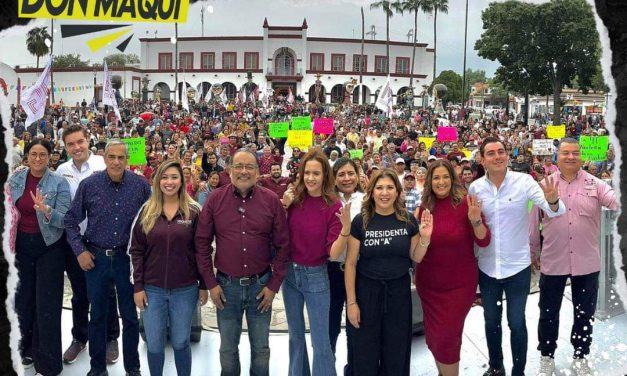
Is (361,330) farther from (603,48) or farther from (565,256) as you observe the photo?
(603,48)

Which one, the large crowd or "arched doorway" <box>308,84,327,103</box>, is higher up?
"arched doorway" <box>308,84,327,103</box>

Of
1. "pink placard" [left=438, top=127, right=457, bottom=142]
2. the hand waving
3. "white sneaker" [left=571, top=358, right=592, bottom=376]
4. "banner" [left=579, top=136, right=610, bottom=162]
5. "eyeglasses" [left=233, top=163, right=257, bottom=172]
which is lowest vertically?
"white sneaker" [left=571, top=358, right=592, bottom=376]

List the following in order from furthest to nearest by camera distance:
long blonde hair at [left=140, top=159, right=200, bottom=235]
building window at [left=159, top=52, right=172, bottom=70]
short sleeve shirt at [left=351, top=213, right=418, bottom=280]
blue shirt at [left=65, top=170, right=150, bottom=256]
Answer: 1. building window at [left=159, top=52, right=172, bottom=70]
2. blue shirt at [left=65, top=170, right=150, bottom=256]
3. long blonde hair at [left=140, top=159, right=200, bottom=235]
4. short sleeve shirt at [left=351, top=213, right=418, bottom=280]

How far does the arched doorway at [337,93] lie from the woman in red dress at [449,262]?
5846 centimetres

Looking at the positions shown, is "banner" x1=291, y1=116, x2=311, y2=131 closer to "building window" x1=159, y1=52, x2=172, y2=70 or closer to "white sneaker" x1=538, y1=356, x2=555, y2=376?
"white sneaker" x1=538, y1=356, x2=555, y2=376

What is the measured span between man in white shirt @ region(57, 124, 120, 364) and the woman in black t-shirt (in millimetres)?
2021

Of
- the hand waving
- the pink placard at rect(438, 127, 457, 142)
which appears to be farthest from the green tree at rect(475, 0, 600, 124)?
the hand waving

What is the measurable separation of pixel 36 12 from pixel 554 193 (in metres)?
3.16

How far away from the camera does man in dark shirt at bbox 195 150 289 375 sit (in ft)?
11.9

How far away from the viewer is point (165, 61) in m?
65.4

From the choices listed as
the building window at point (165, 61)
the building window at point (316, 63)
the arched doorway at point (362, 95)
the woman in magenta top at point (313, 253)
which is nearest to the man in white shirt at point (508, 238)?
the woman in magenta top at point (313, 253)

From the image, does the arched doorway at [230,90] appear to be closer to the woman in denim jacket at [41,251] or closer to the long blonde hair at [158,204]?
the woman in denim jacket at [41,251]

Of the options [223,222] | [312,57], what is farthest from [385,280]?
[312,57]

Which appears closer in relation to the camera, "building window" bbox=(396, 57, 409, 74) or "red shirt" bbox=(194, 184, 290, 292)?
"red shirt" bbox=(194, 184, 290, 292)
